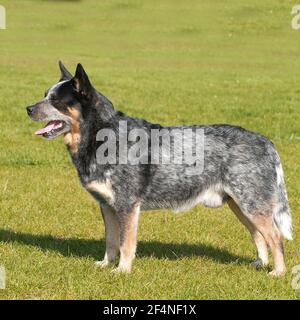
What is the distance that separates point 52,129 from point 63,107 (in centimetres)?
30

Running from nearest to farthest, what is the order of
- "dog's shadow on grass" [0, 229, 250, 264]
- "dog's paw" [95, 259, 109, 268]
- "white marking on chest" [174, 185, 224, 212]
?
"white marking on chest" [174, 185, 224, 212] < "dog's paw" [95, 259, 109, 268] < "dog's shadow on grass" [0, 229, 250, 264]

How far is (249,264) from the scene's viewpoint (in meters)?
8.77

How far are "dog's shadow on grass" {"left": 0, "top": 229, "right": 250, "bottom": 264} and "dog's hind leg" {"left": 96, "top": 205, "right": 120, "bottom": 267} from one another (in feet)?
1.05

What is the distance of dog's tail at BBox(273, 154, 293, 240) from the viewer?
335 inches

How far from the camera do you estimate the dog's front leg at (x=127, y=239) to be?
821 centimetres

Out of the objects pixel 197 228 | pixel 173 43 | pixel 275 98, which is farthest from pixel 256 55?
pixel 197 228

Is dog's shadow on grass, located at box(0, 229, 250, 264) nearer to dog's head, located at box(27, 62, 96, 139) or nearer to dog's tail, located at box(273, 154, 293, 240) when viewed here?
dog's tail, located at box(273, 154, 293, 240)

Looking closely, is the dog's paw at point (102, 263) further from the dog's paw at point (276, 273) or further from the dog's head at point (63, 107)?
the dog's paw at point (276, 273)

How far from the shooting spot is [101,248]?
31.2 feet

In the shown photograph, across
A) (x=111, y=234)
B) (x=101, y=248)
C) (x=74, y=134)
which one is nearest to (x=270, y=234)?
(x=111, y=234)

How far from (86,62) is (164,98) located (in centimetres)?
1326

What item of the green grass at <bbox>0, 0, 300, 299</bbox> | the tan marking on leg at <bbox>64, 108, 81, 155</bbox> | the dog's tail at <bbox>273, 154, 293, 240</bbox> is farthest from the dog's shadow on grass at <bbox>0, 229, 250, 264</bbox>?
the tan marking on leg at <bbox>64, 108, 81, 155</bbox>

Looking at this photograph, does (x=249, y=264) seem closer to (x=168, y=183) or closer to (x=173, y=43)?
(x=168, y=183)

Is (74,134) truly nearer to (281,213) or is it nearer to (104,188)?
(104,188)
